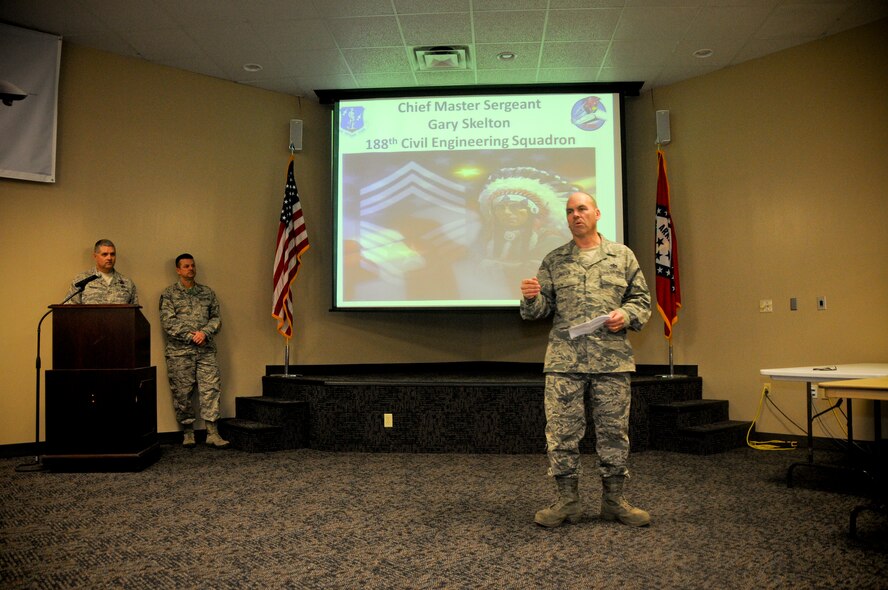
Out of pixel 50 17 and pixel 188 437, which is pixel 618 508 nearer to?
pixel 188 437

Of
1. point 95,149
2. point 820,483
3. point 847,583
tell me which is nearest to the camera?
point 847,583

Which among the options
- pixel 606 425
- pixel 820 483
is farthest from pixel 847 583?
pixel 820 483

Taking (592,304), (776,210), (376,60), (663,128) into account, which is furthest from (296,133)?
(776,210)

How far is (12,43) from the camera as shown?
4.66 m

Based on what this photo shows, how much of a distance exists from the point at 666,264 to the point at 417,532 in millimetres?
3520

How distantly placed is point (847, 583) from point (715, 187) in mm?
4082

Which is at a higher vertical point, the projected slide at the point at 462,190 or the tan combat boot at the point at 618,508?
the projected slide at the point at 462,190

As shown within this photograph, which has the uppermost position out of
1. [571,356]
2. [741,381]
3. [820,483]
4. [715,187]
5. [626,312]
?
[715,187]

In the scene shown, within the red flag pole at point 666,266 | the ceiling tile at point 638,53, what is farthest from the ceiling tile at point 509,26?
the red flag pole at point 666,266

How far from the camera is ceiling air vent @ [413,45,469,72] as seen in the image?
5.04m

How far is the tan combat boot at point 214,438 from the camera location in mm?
4996

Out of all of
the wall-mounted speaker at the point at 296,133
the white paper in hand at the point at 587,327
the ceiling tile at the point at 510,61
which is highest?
the ceiling tile at the point at 510,61

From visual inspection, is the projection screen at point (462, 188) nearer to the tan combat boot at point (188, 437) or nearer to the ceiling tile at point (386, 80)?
the ceiling tile at point (386, 80)

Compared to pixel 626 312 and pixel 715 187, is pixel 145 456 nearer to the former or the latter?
pixel 626 312
